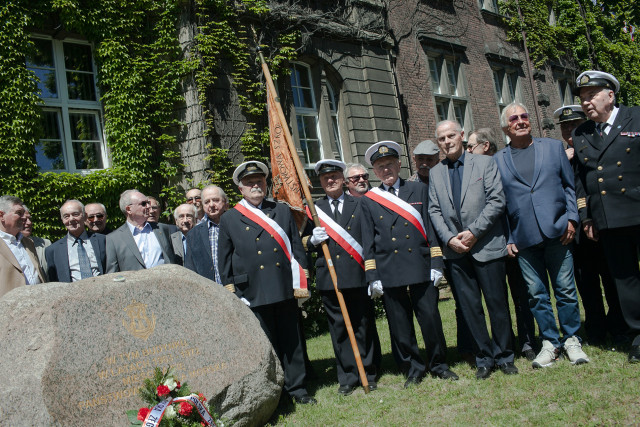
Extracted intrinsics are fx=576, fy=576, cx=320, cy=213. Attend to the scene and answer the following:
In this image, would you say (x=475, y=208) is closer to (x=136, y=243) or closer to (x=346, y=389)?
(x=346, y=389)

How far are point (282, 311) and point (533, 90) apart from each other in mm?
17476

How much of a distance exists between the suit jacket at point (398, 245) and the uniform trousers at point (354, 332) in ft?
1.40

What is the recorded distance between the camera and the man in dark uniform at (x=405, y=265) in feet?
17.2

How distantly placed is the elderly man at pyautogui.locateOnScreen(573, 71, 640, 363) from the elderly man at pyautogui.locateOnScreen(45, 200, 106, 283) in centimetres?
492

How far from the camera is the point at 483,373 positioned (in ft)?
16.6

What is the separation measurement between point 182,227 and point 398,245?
2.94 meters

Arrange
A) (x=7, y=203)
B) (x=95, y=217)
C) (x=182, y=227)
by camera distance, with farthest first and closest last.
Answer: (x=182, y=227) < (x=95, y=217) < (x=7, y=203)

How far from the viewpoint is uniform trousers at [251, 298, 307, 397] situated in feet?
17.3

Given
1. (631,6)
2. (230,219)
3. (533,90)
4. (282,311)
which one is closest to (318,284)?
(282,311)

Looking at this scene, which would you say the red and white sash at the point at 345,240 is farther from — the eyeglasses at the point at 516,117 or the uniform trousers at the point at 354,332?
the eyeglasses at the point at 516,117

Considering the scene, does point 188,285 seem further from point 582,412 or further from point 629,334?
point 629,334

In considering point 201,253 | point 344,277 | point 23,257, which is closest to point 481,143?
point 344,277

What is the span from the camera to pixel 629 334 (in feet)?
16.9

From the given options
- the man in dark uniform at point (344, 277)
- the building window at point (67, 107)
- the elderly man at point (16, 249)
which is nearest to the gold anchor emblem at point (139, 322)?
the elderly man at point (16, 249)
